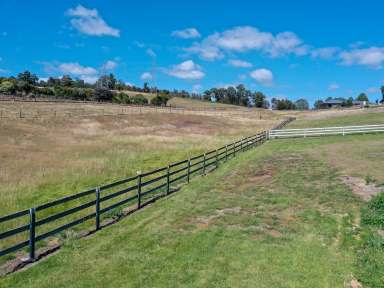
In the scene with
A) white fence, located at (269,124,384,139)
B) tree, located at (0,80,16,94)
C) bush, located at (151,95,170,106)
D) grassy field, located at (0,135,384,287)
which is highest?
tree, located at (0,80,16,94)

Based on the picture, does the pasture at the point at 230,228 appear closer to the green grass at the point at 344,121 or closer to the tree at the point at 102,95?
the green grass at the point at 344,121

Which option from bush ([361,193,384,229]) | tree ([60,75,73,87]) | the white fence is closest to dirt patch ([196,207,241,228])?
bush ([361,193,384,229])

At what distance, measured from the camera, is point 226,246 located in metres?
10.1

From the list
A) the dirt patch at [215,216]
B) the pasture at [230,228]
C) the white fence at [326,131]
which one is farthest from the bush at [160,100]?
the dirt patch at [215,216]

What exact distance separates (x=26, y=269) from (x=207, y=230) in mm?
4951

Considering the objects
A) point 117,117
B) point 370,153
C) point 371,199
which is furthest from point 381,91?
point 371,199

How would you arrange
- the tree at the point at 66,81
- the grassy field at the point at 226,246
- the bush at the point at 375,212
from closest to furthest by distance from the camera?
the grassy field at the point at 226,246 → the bush at the point at 375,212 → the tree at the point at 66,81

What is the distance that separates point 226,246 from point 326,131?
3584 cm

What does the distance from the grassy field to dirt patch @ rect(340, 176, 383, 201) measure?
393 millimetres

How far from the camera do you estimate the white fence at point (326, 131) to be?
40.7 m

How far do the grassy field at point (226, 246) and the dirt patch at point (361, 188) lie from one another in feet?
1.29

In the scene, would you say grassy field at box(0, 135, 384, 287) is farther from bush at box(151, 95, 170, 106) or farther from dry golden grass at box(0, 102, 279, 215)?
bush at box(151, 95, 170, 106)

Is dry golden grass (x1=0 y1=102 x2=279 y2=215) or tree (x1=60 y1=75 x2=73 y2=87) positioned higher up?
tree (x1=60 y1=75 x2=73 y2=87)

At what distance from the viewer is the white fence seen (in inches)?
1601
